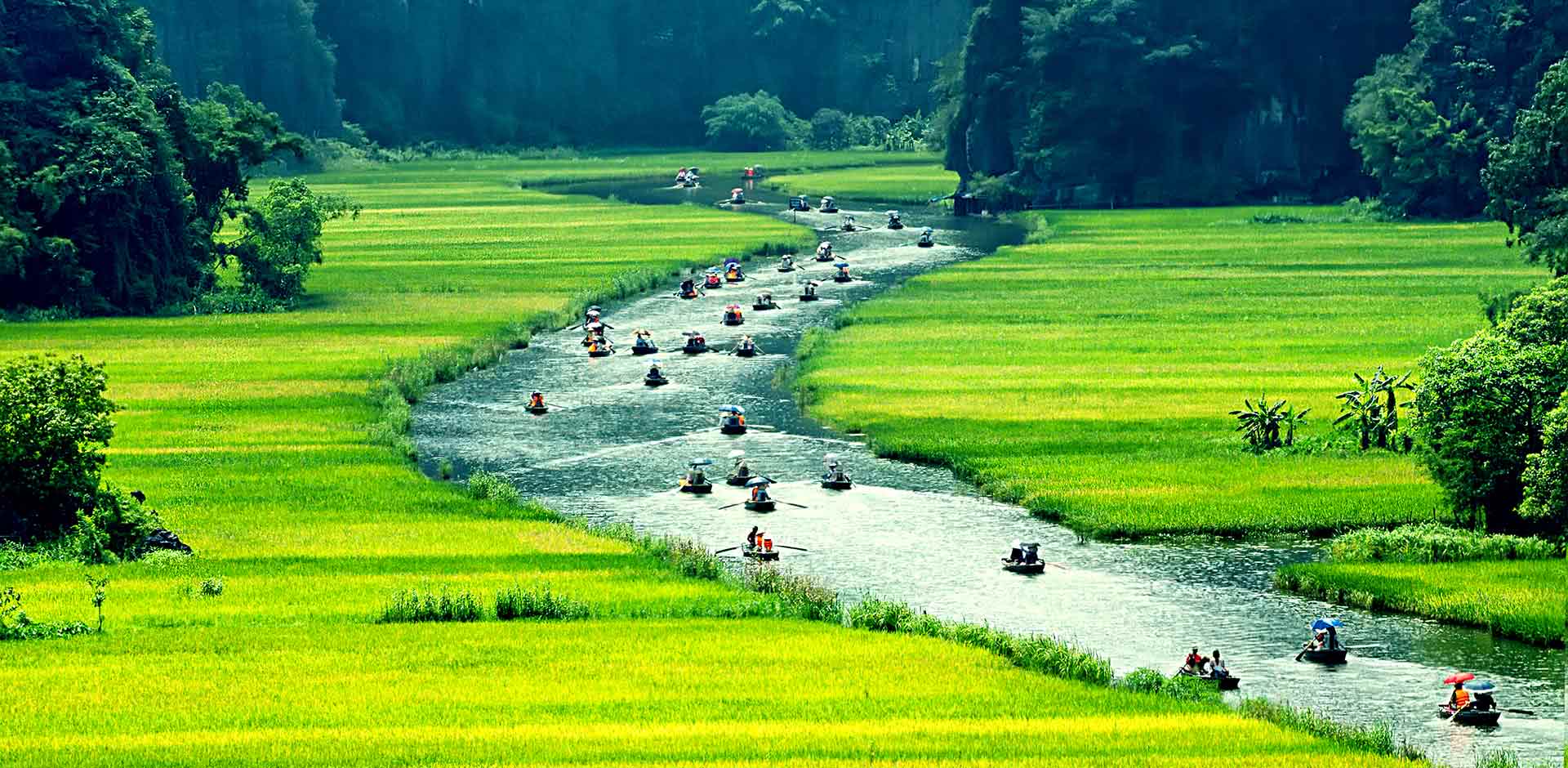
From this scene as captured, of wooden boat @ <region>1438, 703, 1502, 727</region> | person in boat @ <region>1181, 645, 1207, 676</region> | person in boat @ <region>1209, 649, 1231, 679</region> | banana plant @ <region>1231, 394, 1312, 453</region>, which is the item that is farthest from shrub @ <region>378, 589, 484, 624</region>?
banana plant @ <region>1231, 394, 1312, 453</region>

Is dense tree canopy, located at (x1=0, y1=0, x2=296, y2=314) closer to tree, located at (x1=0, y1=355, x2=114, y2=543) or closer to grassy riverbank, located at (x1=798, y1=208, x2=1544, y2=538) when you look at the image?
grassy riverbank, located at (x1=798, y1=208, x2=1544, y2=538)

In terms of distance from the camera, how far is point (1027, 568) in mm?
47531

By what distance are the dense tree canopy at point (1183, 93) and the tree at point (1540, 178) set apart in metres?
69.6

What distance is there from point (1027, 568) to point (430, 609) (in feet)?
44.6

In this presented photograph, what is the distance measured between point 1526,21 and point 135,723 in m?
121

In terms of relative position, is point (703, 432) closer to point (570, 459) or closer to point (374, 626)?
point (570, 459)

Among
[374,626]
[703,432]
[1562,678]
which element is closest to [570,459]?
[703,432]

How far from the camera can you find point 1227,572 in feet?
157

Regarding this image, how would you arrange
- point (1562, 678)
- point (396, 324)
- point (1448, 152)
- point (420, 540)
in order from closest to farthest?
point (1562, 678) → point (420, 540) → point (396, 324) → point (1448, 152)

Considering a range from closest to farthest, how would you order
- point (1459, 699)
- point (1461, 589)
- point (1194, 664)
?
point (1459, 699), point (1194, 664), point (1461, 589)

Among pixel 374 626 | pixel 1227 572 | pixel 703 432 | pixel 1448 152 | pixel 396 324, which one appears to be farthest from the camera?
pixel 1448 152

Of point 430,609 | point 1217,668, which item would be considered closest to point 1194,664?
point 1217,668

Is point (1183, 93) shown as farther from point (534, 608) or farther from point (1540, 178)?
point (534, 608)

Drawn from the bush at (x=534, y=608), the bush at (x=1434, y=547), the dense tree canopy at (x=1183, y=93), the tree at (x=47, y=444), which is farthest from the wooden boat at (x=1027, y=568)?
the dense tree canopy at (x=1183, y=93)
